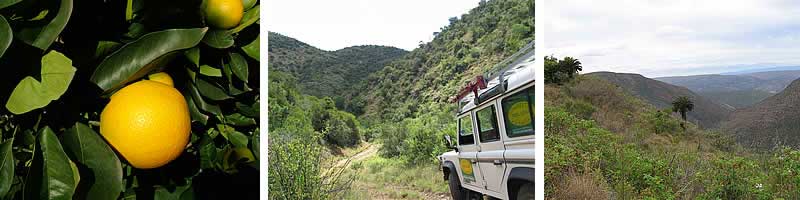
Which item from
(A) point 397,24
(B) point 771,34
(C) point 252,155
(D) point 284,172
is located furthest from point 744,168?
(C) point 252,155

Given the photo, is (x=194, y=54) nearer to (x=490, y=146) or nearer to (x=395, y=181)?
(x=490, y=146)

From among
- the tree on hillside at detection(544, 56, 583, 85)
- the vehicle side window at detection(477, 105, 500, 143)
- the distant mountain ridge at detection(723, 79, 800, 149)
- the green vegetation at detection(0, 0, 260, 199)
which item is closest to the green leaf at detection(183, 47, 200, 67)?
the green vegetation at detection(0, 0, 260, 199)

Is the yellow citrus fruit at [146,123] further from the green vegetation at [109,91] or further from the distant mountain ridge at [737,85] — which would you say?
the distant mountain ridge at [737,85]

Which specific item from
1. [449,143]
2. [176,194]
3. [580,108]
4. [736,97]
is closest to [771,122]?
[736,97]

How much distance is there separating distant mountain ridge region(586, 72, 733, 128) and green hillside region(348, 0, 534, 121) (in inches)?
53.3

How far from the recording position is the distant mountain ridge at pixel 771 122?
3.12 meters

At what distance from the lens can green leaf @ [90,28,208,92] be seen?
1.66 feet

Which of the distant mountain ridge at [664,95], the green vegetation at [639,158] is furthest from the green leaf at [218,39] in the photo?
the distant mountain ridge at [664,95]

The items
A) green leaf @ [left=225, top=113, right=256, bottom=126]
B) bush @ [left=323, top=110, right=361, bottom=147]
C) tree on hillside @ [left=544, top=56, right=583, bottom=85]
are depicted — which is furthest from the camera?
tree on hillside @ [left=544, top=56, right=583, bottom=85]

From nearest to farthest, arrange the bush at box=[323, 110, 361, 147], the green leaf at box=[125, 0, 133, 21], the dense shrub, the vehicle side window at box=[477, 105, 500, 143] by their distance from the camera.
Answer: the green leaf at box=[125, 0, 133, 21] < the vehicle side window at box=[477, 105, 500, 143] < the dense shrub < the bush at box=[323, 110, 361, 147]

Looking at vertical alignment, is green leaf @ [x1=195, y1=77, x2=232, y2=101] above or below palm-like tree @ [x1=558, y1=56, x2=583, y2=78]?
below

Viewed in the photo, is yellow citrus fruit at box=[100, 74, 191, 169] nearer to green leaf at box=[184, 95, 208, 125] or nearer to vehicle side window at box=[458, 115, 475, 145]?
green leaf at box=[184, 95, 208, 125]

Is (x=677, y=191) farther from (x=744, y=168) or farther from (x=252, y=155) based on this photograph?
(x=252, y=155)

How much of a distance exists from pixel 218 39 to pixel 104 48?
0.09 m
